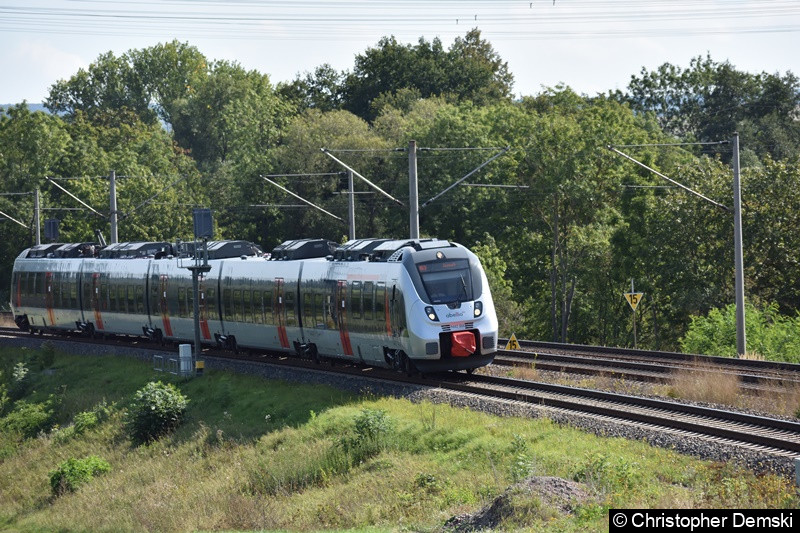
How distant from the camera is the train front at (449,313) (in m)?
26.9

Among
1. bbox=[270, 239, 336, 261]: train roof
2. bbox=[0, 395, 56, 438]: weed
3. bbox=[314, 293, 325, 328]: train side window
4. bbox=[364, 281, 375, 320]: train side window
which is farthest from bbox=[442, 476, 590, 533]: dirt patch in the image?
bbox=[0, 395, 56, 438]: weed

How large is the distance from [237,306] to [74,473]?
8.85m

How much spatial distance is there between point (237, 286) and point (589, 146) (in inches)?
985

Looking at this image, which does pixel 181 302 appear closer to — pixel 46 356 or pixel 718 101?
pixel 46 356

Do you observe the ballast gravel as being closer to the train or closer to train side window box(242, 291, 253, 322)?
the train

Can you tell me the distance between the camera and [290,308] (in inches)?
1319

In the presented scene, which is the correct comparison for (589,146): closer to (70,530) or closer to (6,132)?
(70,530)

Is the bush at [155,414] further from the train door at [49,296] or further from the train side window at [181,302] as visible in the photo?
the train door at [49,296]

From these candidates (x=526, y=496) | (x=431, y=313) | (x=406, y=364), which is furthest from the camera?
(x=406, y=364)

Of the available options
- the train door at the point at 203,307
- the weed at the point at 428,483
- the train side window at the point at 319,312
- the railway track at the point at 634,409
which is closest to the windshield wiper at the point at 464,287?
the railway track at the point at 634,409

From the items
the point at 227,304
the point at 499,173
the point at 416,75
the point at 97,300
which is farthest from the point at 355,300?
the point at 416,75

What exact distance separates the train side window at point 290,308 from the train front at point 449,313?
663 cm

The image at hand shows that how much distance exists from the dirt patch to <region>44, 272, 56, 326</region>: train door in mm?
37185

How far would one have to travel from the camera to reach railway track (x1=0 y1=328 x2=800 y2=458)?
1959 centimetres
